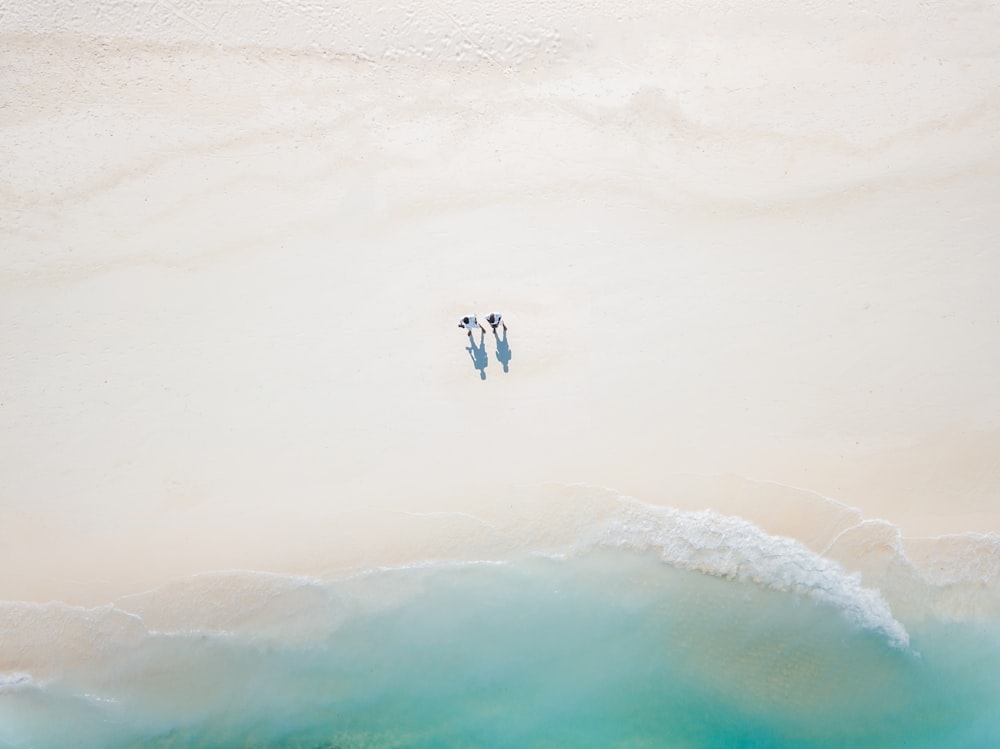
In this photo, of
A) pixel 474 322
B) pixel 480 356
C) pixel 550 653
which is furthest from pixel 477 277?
pixel 550 653

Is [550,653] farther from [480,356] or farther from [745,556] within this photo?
[480,356]

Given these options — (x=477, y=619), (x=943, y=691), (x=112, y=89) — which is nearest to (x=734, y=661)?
(x=943, y=691)

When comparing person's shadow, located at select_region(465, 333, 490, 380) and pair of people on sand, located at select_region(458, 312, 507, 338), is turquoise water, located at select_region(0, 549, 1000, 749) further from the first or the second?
pair of people on sand, located at select_region(458, 312, 507, 338)

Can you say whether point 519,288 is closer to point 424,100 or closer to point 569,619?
point 424,100

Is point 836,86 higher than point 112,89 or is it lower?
lower

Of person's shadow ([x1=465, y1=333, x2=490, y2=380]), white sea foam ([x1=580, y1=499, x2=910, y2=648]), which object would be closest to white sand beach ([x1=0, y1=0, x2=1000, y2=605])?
person's shadow ([x1=465, y1=333, x2=490, y2=380])

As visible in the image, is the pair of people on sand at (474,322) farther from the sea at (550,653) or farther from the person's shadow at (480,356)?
the sea at (550,653)

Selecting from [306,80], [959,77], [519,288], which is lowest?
[519,288]
